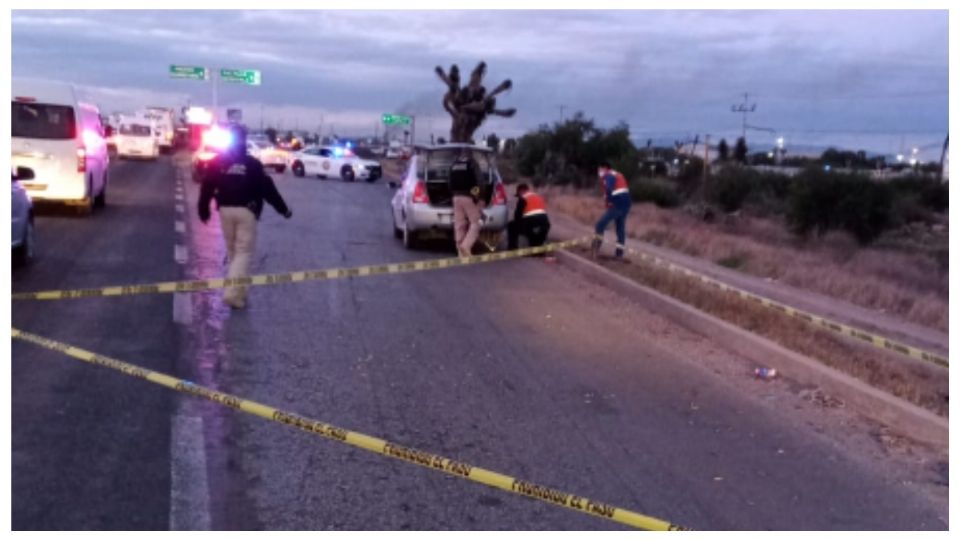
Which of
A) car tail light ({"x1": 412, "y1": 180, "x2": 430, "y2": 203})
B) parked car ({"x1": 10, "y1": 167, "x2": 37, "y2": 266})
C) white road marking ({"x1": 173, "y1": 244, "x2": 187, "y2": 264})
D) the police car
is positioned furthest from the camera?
the police car

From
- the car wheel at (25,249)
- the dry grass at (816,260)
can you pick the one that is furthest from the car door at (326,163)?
the car wheel at (25,249)

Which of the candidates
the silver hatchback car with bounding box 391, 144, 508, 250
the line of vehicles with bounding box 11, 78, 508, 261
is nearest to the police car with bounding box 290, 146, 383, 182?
the line of vehicles with bounding box 11, 78, 508, 261

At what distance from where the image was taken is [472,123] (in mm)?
45094

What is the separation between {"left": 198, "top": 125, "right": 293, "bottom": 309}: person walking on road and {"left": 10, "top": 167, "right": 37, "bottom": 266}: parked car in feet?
8.04

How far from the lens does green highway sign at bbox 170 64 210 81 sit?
2581 inches

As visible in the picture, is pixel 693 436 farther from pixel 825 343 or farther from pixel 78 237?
pixel 78 237

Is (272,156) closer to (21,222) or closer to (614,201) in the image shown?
(614,201)

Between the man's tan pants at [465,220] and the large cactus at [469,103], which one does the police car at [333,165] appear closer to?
the large cactus at [469,103]

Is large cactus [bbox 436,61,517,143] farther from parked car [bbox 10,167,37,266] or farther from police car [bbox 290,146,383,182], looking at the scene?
parked car [bbox 10,167,37,266]

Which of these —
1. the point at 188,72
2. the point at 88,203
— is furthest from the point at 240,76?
the point at 88,203

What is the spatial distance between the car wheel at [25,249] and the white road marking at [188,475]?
6541 millimetres

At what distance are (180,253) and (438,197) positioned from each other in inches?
177

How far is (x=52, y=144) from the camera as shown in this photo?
18438 millimetres
